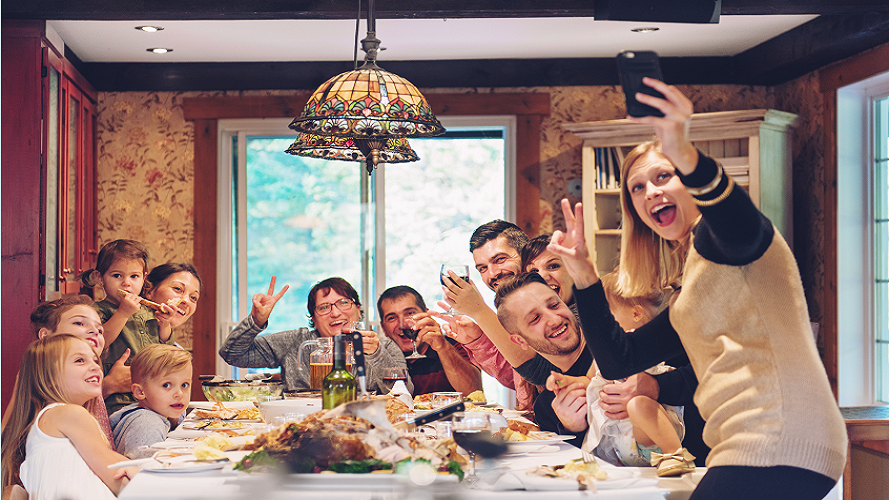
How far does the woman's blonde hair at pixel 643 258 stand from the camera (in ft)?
5.57

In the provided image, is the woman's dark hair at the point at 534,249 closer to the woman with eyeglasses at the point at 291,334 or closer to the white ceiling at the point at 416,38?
the woman with eyeglasses at the point at 291,334

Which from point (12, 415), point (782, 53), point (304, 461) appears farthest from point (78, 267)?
point (782, 53)

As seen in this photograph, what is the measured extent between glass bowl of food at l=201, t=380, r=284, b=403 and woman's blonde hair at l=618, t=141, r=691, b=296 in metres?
1.48

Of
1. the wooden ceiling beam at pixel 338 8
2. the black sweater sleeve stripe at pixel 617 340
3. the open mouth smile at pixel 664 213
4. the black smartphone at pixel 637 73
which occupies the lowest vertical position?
the black sweater sleeve stripe at pixel 617 340

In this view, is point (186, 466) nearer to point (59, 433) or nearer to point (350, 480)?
point (350, 480)

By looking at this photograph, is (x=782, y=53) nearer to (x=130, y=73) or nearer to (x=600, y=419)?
(x=600, y=419)

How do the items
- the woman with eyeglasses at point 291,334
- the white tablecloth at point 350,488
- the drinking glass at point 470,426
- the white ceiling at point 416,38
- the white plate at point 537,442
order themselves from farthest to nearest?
the white ceiling at point 416,38, the woman with eyeglasses at point 291,334, the white plate at point 537,442, the drinking glass at point 470,426, the white tablecloth at point 350,488

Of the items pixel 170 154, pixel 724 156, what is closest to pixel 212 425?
pixel 170 154

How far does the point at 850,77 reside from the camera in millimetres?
3914

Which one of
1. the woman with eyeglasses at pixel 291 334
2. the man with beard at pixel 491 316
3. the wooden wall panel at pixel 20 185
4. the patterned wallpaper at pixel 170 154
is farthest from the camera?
the patterned wallpaper at pixel 170 154

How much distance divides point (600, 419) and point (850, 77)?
2.96m

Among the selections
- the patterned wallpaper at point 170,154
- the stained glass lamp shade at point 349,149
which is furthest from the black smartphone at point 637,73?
the patterned wallpaper at point 170,154

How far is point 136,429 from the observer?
91.0 inches

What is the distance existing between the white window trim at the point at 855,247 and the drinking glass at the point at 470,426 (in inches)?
126
